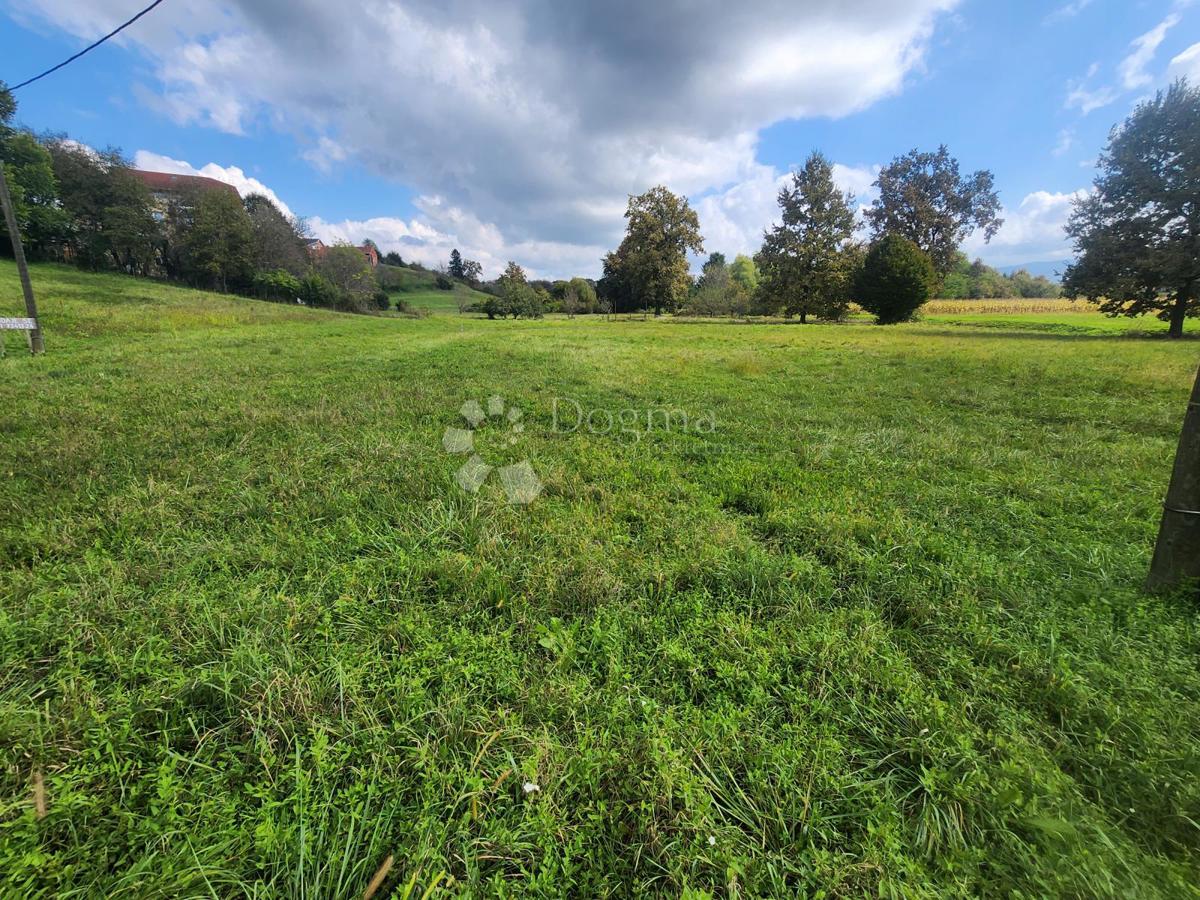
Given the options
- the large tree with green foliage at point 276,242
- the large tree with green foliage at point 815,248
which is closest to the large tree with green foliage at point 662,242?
the large tree with green foliage at point 815,248

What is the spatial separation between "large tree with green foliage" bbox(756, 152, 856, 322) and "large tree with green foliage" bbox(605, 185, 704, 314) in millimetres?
10410

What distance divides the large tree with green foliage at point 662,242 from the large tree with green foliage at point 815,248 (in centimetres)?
1041

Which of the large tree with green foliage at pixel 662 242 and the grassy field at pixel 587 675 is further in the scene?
the large tree with green foliage at pixel 662 242

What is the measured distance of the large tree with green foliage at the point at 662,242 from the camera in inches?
1864

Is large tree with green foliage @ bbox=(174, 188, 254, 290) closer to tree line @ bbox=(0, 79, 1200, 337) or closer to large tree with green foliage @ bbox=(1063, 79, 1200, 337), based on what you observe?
tree line @ bbox=(0, 79, 1200, 337)

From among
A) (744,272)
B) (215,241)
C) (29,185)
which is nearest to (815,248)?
(744,272)

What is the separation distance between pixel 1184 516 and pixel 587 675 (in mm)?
3548

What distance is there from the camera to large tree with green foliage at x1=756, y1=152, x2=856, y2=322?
38594 millimetres

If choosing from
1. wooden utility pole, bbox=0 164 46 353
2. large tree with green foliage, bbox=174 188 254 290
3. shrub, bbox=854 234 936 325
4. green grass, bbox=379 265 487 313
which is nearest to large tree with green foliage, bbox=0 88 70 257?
large tree with green foliage, bbox=174 188 254 290

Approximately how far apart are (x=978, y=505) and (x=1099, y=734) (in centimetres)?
260

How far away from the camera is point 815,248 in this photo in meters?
39.0

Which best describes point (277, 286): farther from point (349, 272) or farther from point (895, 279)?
point (895, 279)

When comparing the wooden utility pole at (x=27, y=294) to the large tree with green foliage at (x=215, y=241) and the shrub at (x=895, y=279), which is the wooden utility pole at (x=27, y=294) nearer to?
the large tree with green foliage at (x=215, y=241)

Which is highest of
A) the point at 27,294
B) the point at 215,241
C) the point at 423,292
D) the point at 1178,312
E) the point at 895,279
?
the point at 215,241
